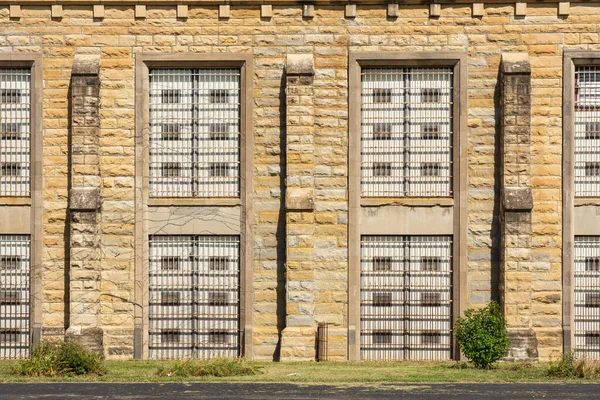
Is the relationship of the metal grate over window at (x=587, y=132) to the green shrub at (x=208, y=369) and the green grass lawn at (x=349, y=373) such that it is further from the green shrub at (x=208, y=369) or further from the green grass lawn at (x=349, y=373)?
the green shrub at (x=208, y=369)

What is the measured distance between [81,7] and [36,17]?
957 mm

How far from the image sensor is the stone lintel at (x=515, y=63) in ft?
80.0

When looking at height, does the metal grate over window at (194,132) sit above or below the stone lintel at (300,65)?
below

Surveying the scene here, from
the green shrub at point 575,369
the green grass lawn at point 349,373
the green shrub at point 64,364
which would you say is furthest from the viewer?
the green shrub at point 64,364

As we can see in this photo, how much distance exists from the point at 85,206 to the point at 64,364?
4.18 m

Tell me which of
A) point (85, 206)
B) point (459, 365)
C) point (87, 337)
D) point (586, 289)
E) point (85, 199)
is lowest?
point (459, 365)

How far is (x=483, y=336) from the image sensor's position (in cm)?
2266

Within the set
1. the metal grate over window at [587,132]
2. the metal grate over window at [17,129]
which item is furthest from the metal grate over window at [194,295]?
the metal grate over window at [587,132]

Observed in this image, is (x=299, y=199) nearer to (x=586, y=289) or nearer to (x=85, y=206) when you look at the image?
(x=85, y=206)

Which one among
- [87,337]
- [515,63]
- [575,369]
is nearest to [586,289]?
[575,369]

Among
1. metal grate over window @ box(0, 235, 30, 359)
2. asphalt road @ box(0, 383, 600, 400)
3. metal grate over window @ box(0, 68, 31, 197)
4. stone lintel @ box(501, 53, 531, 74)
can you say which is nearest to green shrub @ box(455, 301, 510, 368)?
asphalt road @ box(0, 383, 600, 400)

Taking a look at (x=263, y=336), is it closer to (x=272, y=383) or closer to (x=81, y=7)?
(x=272, y=383)

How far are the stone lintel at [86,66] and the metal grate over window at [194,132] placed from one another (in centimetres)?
121

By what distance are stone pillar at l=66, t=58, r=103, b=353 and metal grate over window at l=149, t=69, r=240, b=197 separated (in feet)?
4.16
